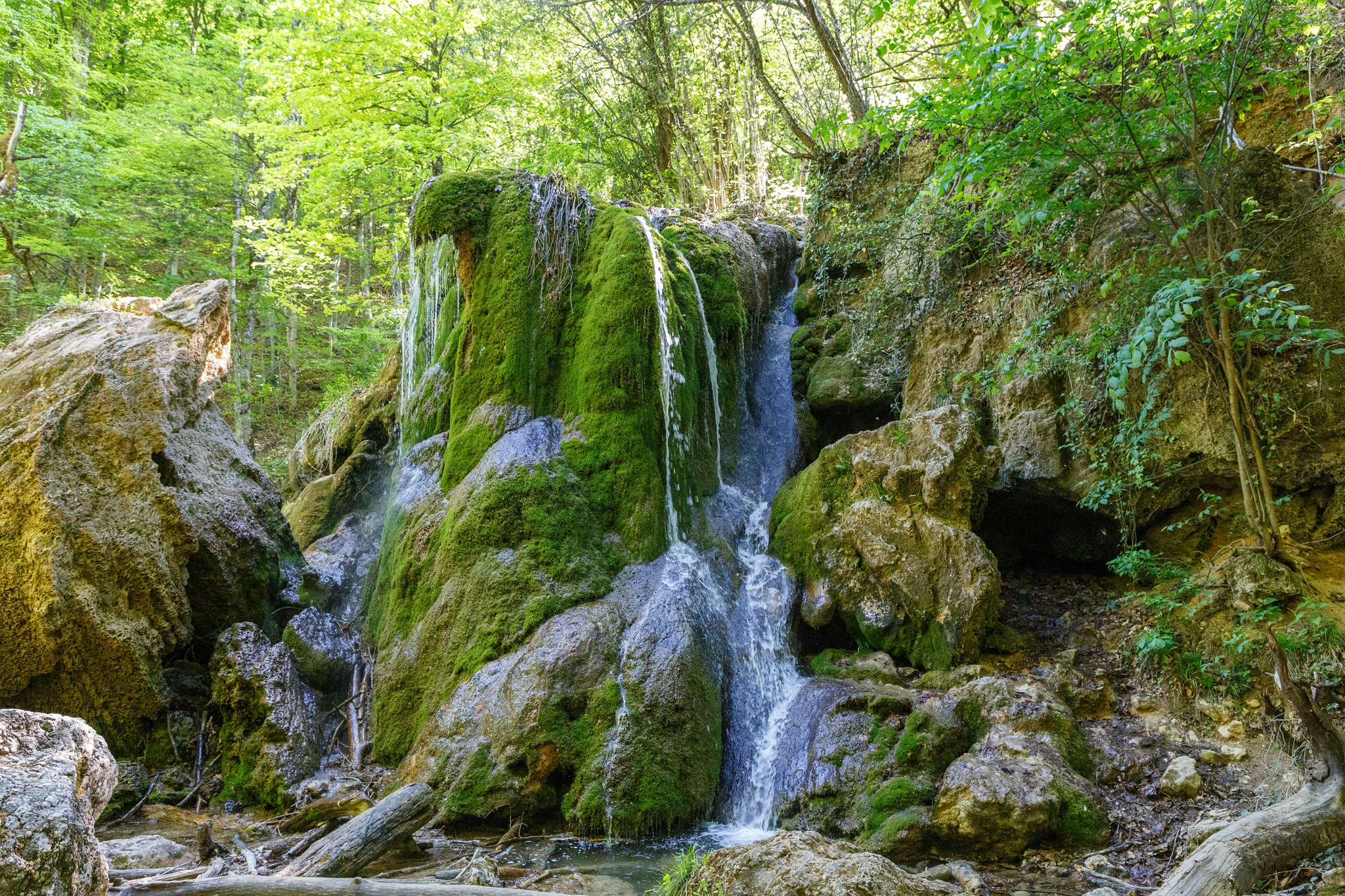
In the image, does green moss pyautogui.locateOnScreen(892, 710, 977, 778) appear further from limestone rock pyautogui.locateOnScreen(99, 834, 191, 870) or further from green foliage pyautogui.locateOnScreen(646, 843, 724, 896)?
limestone rock pyautogui.locateOnScreen(99, 834, 191, 870)

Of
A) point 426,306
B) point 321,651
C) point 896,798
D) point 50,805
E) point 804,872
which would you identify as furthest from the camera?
point 426,306

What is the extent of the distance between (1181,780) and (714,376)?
5.92m

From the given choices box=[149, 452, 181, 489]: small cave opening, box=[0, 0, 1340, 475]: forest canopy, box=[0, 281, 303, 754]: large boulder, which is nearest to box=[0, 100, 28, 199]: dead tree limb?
box=[0, 0, 1340, 475]: forest canopy

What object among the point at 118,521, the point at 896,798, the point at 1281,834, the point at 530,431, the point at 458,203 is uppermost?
the point at 458,203

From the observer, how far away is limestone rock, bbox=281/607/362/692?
7176mm

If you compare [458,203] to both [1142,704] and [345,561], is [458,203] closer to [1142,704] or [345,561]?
[345,561]

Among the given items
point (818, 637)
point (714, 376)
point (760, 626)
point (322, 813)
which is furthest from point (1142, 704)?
point (322, 813)

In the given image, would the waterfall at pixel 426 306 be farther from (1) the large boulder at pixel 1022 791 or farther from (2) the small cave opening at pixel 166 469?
(1) the large boulder at pixel 1022 791

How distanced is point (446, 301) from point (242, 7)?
43.9 feet

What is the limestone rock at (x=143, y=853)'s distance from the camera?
383 cm

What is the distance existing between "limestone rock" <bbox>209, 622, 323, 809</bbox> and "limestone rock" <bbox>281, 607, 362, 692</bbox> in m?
0.22

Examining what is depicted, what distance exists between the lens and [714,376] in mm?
8750

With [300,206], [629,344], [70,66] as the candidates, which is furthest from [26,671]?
[300,206]

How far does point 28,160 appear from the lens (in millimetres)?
11500
